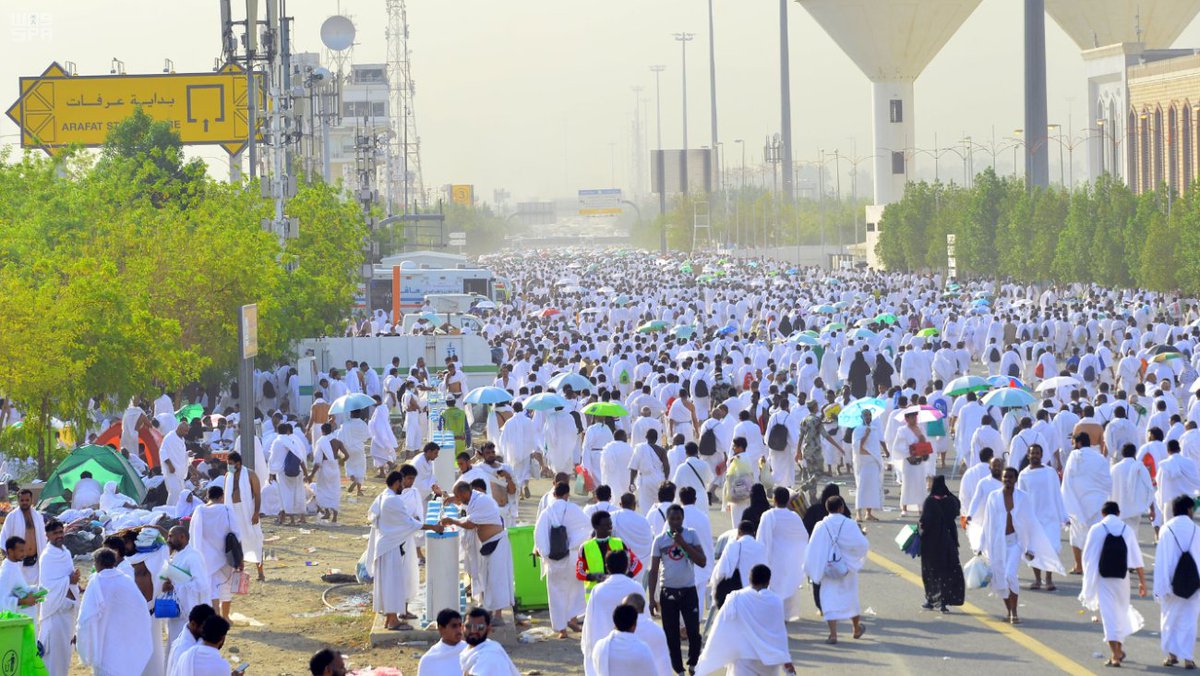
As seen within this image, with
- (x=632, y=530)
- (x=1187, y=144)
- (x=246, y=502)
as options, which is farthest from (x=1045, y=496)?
(x=1187, y=144)

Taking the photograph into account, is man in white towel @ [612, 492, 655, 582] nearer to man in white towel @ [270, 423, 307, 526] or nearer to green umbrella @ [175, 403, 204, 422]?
man in white towel @ [270, 423, 307, 526]

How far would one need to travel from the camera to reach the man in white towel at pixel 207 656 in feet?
27.3

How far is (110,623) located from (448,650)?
3267mm

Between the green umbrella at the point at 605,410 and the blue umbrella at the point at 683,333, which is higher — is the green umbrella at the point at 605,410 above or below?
below

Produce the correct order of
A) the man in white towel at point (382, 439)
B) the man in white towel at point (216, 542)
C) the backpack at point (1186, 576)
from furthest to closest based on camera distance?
the man in white towel at point (382, 439) < the man in white towel at point (216, 542) < the backpack at point (1186, 576)

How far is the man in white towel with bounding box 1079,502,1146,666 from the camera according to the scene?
36.7 feet

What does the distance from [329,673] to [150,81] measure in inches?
1692

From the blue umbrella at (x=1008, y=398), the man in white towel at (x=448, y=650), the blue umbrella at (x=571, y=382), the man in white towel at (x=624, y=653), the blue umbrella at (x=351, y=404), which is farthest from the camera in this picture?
the blue umbrella at (x=571, y=382)

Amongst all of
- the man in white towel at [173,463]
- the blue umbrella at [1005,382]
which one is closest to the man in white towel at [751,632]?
the man in white towel at [173,463]

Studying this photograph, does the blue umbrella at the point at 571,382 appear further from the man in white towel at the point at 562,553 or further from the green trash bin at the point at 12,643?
the green trash bin at the point at 12,643

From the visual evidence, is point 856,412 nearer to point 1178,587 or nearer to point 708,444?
point 708,444

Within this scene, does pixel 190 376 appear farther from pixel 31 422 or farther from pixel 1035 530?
pixel 1035 530

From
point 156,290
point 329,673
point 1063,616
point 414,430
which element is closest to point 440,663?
point 329,673

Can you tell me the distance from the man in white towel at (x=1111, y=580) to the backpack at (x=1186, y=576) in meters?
0.41
